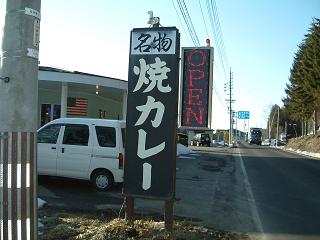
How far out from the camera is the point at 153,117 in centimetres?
789

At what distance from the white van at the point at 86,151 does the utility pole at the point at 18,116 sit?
7.24m

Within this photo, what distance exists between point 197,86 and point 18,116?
16.4 feet

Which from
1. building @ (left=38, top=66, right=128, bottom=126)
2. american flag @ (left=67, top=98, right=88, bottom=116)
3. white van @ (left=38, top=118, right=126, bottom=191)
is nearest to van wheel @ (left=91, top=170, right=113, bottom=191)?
white van @ (left=38, top=118, right=126, bottom=191)

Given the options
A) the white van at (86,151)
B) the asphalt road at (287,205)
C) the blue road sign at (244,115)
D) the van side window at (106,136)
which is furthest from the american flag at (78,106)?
the blue road sign at (244,115)

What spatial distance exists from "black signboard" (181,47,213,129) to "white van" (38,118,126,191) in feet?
11.1

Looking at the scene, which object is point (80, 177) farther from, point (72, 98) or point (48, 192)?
point (72, 98)

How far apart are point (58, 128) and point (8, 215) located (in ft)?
26.5

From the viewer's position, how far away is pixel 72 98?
34.2m

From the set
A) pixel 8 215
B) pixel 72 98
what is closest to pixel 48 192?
pixel 8 215

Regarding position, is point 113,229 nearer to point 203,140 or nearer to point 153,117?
point 153,117

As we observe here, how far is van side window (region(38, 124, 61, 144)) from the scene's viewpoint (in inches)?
513

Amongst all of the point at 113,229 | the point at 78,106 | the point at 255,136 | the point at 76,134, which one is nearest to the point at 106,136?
the point at 76,134

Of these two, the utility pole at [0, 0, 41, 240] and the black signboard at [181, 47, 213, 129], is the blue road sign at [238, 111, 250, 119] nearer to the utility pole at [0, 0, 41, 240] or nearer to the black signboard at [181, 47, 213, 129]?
the black signboard at [181, 47, 213, 129]

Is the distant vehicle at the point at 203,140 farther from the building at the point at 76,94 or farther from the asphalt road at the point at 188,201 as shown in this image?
the asphalt road at the point at 188,201
